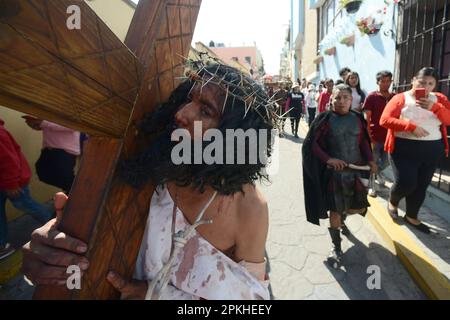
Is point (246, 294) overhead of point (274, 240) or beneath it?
overhead

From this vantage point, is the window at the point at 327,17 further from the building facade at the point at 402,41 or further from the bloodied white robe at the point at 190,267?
the bloodied white robe at the point at 190,267

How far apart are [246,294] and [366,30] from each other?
264 inches

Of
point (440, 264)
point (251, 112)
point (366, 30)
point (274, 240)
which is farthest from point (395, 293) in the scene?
point (366, 30)

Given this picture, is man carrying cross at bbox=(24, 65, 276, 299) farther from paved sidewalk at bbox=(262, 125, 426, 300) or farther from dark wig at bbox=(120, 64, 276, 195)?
paved sidewalk at bbox=(262, 125, 426, 300)

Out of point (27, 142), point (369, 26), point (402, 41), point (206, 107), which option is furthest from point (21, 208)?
point (369, 26)

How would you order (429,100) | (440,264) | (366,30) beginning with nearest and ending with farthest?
(440,264)
(429,100)
(366,30)

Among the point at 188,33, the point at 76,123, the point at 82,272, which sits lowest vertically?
the point at 82,272

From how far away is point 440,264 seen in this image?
2.73 meters

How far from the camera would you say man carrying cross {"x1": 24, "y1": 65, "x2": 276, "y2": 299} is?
91cm

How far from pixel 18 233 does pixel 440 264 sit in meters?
4.36

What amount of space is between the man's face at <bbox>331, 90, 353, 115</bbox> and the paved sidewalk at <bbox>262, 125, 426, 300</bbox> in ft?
4.75
